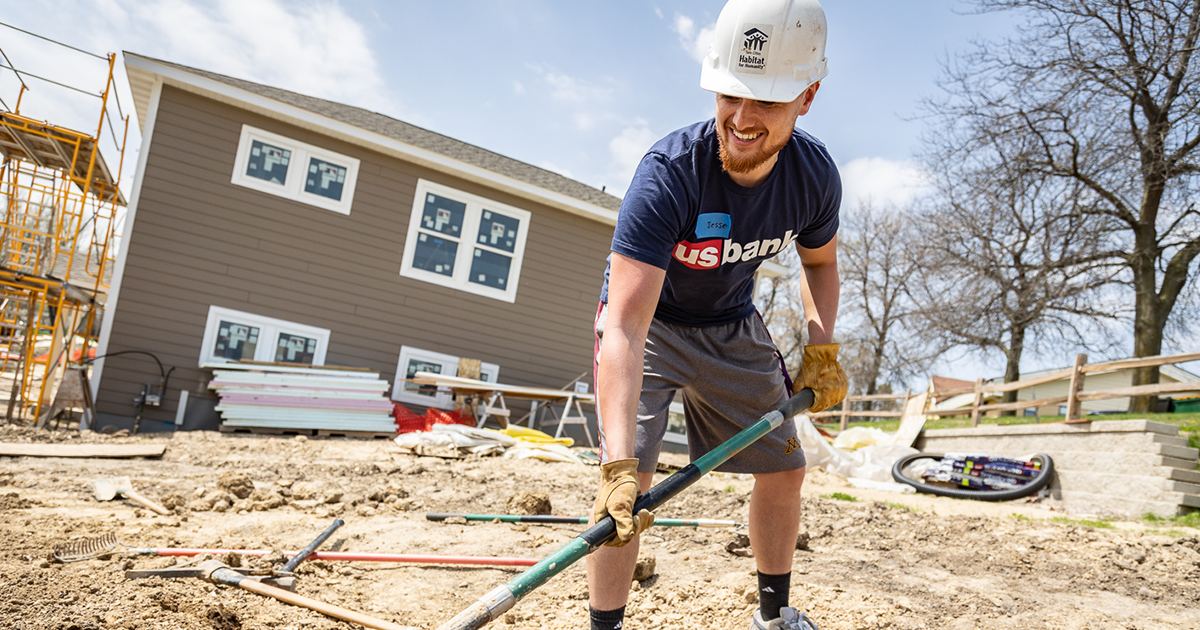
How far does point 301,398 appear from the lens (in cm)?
983

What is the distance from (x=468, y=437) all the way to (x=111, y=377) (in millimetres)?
4903

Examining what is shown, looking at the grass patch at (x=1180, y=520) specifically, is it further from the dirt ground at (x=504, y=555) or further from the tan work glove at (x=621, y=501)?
the tan work glove at (x=621, y=501)

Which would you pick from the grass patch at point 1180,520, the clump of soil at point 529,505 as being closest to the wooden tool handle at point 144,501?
the clump of soil at point 529,505

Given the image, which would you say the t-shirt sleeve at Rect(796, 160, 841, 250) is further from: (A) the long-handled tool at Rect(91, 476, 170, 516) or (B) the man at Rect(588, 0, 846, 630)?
(A) the long-handled tool at Rect(91, 476, 170, 516)

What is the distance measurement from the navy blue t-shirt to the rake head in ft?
8.82

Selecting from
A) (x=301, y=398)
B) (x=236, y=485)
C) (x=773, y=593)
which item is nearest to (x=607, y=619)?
(x=773, y=593)

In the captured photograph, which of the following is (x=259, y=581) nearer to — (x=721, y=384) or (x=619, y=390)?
(x=619, y=390)

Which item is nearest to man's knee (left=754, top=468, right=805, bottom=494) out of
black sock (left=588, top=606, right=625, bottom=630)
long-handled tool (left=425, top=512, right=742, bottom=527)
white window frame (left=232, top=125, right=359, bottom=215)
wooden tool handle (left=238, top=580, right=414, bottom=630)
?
black sock (left=588, top=606, right=625, bottom=630)

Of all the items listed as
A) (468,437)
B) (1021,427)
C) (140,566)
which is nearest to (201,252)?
(468,437)

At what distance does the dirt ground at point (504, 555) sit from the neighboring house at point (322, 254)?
362 cm

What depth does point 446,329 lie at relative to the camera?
11.3 metres

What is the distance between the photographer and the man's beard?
7.22ft

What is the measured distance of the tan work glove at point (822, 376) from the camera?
269 cm

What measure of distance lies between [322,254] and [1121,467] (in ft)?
34.3
